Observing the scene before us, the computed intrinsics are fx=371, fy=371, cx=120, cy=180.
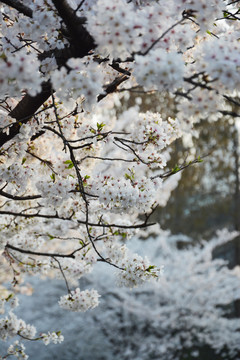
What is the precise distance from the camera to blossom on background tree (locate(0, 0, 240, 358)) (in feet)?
5.08

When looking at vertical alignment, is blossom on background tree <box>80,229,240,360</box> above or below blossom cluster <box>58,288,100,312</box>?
above

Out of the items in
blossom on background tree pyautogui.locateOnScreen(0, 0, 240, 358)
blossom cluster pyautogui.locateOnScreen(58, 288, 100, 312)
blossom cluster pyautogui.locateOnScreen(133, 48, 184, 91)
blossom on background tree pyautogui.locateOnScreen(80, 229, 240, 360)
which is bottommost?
blossom cluster pyautogui.locateOnScreen(133, 48, 184, 91)

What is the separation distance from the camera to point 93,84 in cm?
Answer: 168

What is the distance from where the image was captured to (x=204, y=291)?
9164 millimetres

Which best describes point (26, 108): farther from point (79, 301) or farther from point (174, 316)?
point (174, 316)

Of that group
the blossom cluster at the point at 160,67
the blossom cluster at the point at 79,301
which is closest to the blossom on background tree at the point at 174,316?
the blossom cluster at the point at 79,301

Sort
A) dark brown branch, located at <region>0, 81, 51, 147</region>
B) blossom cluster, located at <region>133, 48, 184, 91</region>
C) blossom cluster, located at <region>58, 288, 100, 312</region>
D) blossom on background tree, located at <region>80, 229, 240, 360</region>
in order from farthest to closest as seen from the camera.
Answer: blossom on background tree, located at <region>80, 229, 240, 360</region> → blossom cluster, located at <region>58, 288, 100, 312</region> → dark brown branch, located at <region>0, 81, 51, 147</region> → blossom cluster, located at <region>133, 48, 184, 91</region>

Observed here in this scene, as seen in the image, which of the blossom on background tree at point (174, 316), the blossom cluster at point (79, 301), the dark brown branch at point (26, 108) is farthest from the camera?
the blossom on background tree at point (174, 316)

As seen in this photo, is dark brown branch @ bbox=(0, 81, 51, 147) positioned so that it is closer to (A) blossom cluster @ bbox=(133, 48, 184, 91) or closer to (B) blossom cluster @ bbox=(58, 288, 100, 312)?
(A) blossom cluster @ bbox=(133, 48, 184, 91)

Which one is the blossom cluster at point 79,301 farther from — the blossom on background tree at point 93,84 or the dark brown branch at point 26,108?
the dark brown branch at point 26,108

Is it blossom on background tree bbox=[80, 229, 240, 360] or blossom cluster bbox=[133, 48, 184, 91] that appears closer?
blossom cluster bbox=[133, 48, 184, 91]

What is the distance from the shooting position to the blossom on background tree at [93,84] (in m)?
1.55

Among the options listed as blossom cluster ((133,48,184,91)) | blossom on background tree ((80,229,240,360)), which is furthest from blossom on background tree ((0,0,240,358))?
blossom on background tree ((80,229,240,360))

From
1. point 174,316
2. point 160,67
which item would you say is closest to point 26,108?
point 160,67
